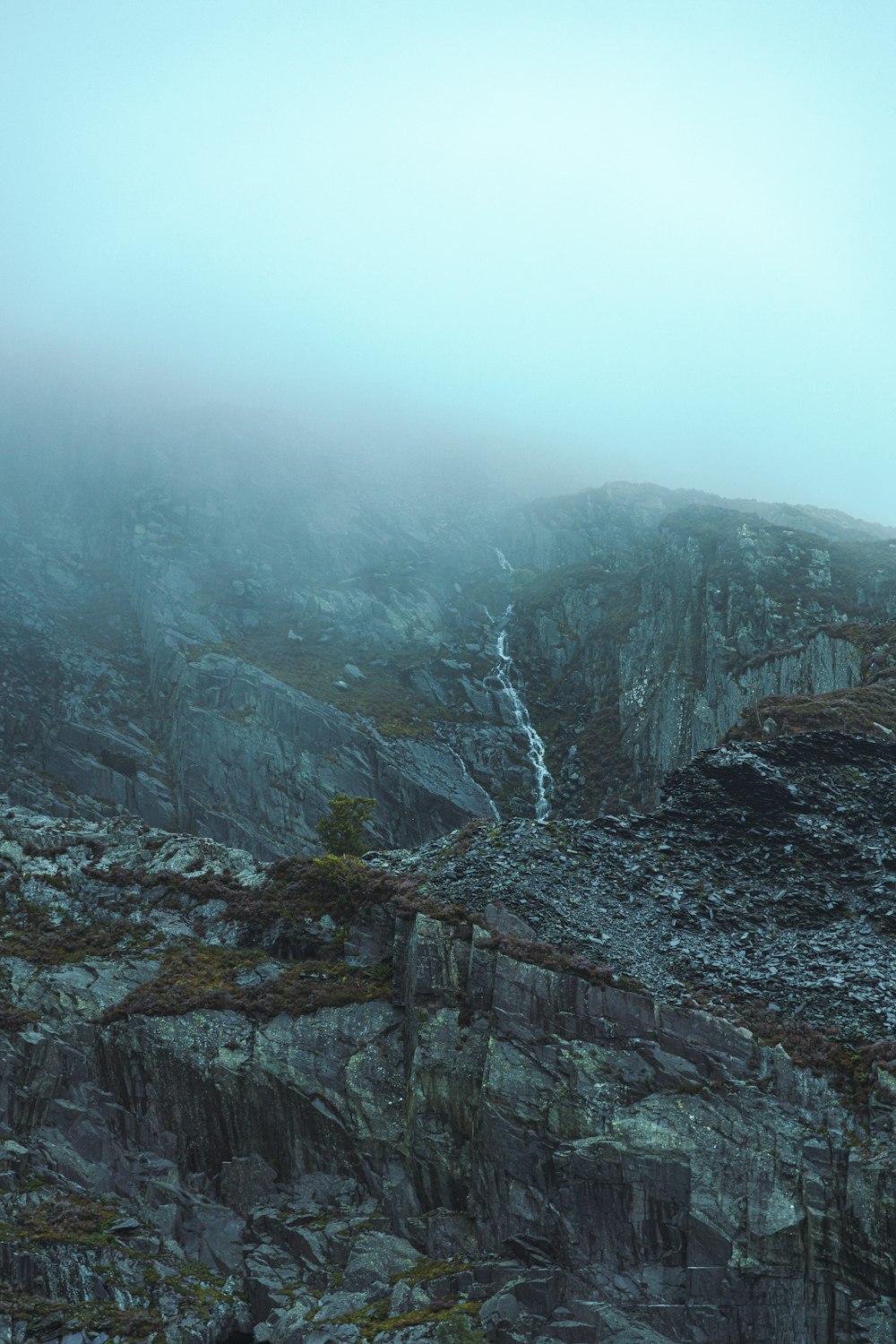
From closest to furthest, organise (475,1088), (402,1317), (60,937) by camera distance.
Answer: (402,1317) < (475,1088) < (60,937)

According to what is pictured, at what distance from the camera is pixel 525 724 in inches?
3366

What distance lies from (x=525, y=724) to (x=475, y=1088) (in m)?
53.2

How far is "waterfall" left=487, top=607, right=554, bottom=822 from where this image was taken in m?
75.4

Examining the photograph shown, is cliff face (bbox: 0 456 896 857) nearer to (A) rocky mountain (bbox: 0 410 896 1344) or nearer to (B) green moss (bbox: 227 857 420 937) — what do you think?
(A) rocky mountain (bbox: 0 410 896 1344)

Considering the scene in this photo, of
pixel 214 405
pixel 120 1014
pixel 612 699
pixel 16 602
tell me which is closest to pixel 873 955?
pixel 120 1014

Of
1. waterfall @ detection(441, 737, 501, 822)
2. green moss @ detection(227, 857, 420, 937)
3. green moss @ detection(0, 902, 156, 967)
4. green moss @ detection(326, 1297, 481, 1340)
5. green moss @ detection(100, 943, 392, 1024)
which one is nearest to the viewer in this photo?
green moss @ detection(326, 1297, 481, 1340)

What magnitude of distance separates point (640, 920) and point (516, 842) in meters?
7.29

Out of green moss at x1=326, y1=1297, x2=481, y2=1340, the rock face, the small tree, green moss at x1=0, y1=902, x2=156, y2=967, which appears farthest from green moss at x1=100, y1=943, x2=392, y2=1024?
the small tree

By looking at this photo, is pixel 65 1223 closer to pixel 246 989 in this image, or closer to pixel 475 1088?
pixel 246 989

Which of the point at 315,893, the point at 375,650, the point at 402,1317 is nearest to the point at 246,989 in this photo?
the point at 315,893

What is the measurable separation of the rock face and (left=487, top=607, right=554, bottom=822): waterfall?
27651 millimetres

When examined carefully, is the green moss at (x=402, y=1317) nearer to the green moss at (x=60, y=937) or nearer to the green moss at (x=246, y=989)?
the green moss at (x=246, y=989)

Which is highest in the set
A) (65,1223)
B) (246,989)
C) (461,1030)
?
(461,1030)

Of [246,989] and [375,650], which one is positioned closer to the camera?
[246,989]
